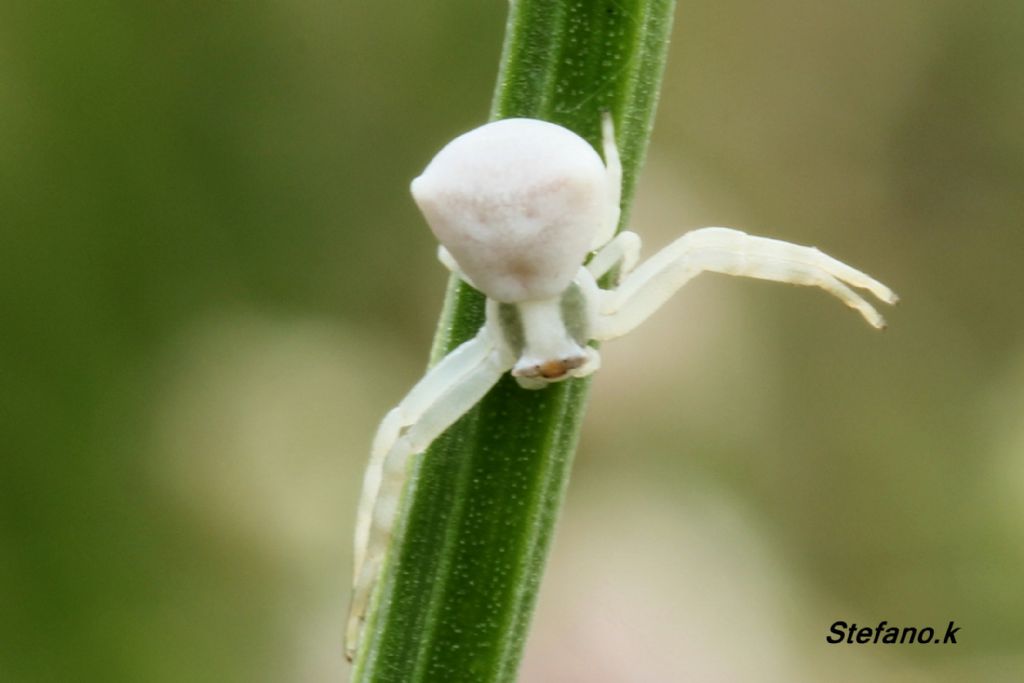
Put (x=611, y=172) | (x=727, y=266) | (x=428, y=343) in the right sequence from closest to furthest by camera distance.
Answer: (x=611, y=172) → (x=727, y=266) → (x=428, y=343)

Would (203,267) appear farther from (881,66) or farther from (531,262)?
(531,262)

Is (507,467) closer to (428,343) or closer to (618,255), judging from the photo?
(618,255)

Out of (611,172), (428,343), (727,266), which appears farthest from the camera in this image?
(428,343)

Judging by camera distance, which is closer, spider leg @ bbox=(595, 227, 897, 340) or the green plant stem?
the green plant stem

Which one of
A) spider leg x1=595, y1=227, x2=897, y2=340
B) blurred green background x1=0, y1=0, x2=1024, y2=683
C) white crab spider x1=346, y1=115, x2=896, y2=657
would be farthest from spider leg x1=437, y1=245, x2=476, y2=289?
blurred green background x1=0, y1=0, x2=1024, y2=683

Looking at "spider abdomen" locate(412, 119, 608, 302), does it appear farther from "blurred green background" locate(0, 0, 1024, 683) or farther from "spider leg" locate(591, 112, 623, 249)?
"blurred green background" locate(0, 0, 1024, 683)

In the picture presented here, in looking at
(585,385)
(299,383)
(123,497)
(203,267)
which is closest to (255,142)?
(203,267)

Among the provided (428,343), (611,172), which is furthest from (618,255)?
(428,343)
